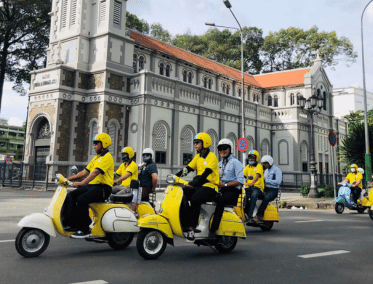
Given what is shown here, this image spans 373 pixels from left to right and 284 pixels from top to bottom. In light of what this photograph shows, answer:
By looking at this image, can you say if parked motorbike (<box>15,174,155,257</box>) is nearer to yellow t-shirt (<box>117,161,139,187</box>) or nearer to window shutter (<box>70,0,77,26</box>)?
yellow t-shirt (<box>117,161,139,187</box>)

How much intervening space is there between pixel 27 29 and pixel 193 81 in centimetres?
1735

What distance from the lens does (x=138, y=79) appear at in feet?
83.8

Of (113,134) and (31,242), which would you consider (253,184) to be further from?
(113,134)

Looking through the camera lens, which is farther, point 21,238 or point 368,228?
point 368,228

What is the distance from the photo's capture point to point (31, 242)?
5422 mm

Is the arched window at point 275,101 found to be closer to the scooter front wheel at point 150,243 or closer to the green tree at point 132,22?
the green tree at point 132,22

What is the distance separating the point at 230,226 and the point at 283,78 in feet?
133

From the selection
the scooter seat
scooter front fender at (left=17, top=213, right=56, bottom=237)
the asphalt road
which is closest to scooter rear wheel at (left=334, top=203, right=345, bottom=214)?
the asphalt road

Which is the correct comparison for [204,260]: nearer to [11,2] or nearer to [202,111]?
[202,111]

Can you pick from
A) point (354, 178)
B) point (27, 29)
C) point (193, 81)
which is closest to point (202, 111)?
point (193, 81)

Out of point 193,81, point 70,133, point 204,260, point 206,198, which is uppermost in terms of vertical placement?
point 193,81

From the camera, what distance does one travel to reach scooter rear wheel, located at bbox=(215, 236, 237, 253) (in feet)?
19.9

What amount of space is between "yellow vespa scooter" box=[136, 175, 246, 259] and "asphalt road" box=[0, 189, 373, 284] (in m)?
0.21

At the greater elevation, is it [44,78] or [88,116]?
[44,78]
